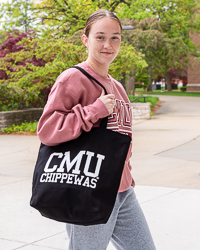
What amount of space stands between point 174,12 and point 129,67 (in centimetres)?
1510

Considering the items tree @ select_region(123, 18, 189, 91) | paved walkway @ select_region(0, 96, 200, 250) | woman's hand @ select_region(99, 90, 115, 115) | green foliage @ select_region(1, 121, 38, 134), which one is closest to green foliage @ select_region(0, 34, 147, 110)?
green foliage @ select_region(1, 121, 38, 134)

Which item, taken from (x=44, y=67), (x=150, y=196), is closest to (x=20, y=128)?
(x=44, y=67)

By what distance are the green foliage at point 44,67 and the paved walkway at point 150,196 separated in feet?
11.5

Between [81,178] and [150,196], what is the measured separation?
11.6ft

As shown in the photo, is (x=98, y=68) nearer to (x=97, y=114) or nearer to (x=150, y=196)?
(x=97, y=114)

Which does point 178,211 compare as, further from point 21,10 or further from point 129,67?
point 21,10

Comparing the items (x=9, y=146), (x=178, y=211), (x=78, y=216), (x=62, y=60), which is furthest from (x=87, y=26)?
(x=62, y=60)

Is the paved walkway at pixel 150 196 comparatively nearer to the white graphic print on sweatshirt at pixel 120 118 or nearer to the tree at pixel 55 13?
the white graphic print on sweatshirt at pixel 120 118

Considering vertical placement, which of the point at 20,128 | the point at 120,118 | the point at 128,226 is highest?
the point at 120,118

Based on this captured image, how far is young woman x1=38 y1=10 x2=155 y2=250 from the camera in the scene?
5.81ft

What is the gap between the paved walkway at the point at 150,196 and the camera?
146 inches

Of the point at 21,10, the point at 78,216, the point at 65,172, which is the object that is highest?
the point at 21,10

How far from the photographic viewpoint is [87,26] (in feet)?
6.51

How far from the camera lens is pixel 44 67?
13445 millimetres
